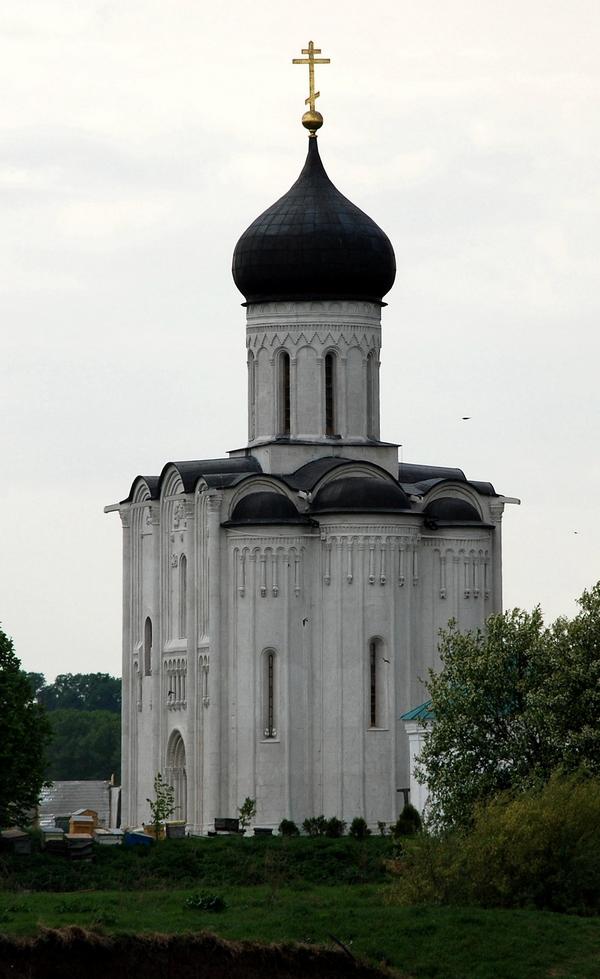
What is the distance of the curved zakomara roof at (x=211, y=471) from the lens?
49.0m

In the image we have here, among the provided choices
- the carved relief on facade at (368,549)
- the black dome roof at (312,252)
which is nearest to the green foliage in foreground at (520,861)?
the carved relief on facade at (368,549)

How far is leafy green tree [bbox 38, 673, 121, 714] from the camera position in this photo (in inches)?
4363

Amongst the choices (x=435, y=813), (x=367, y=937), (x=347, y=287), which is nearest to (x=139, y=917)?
(x=367, y=937)

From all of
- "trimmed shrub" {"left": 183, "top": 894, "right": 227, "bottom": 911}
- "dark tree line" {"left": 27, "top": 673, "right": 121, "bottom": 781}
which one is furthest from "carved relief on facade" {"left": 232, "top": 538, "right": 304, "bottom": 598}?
"dark tree line" {"left": 27, "top": 673, "right": 121, "bottom": 781}

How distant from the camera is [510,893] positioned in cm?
3431

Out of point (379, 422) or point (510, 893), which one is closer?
point (510, 893)

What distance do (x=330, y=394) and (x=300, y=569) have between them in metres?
3.87

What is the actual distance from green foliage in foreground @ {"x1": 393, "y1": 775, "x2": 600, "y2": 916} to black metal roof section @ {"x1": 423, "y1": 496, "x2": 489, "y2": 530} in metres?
14.7

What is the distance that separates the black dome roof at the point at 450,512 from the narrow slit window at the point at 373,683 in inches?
106

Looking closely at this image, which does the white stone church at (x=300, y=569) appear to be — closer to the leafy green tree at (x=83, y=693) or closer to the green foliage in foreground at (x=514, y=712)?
the green foliage in foreground at (x=514, y=712)

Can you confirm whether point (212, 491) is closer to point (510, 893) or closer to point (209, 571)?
point (209, 571)

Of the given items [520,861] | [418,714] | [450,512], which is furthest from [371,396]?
[520,861]

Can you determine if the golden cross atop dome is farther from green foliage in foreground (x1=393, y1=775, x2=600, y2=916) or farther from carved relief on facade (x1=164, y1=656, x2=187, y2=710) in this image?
green foliage in foreground (x1=393, y1=775, x2=600, y2=916)

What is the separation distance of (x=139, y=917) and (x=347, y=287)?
1951cm
